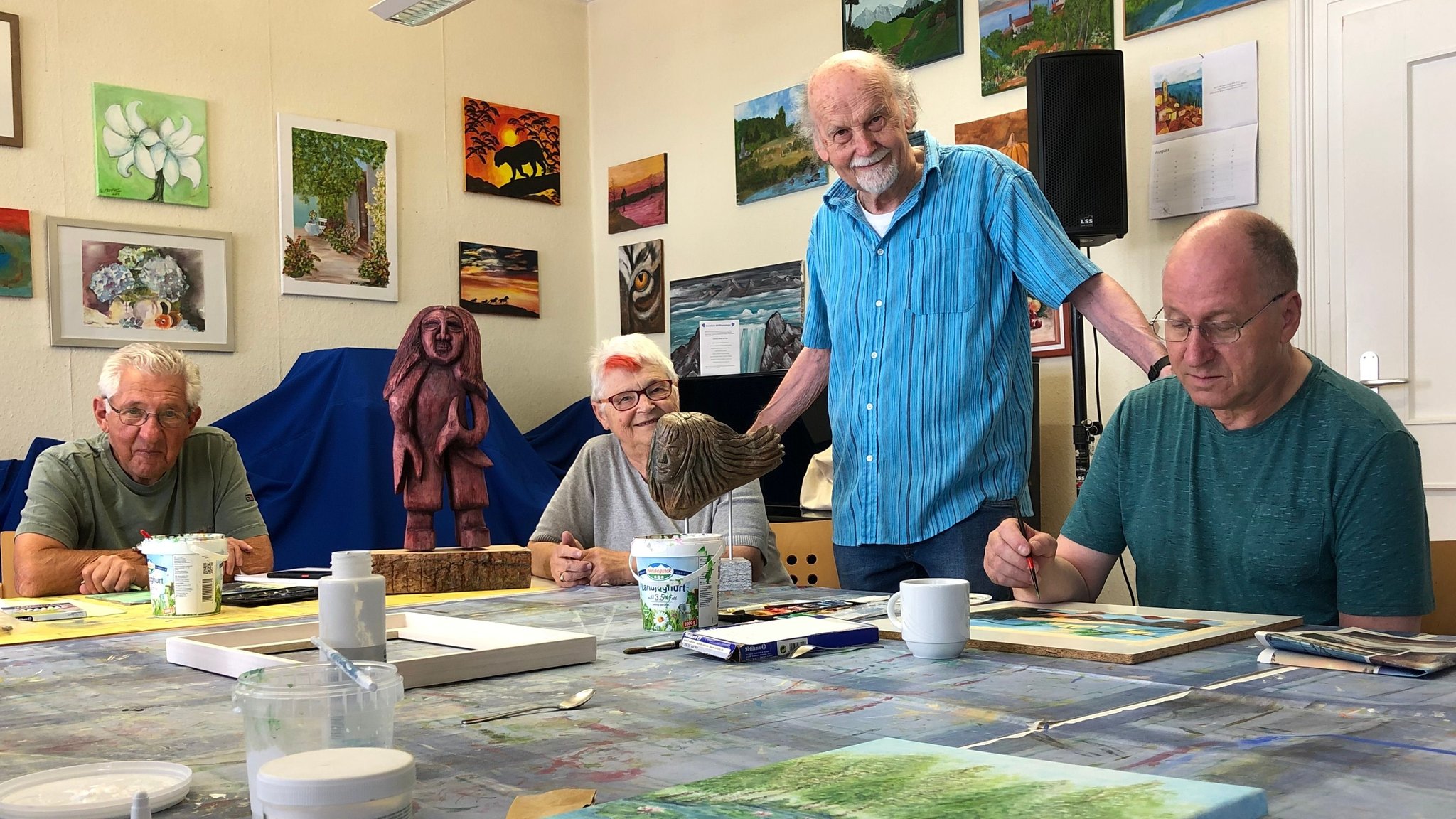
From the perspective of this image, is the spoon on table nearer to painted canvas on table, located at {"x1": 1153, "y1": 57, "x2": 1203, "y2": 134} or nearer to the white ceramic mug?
the white ceramic mug

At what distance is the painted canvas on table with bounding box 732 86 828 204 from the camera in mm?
5022

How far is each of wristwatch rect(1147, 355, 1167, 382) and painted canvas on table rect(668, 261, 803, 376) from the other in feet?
9.60

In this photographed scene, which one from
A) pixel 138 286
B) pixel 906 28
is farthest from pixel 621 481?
pixel 138 286

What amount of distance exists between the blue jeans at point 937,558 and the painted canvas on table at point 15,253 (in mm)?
3479

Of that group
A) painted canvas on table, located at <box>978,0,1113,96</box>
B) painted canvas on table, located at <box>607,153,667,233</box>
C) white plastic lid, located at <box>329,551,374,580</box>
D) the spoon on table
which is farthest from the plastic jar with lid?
painted canvas on table, located at <box>607,153,667,233</box>

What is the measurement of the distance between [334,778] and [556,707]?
0.50 meters

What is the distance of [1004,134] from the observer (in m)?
4.30

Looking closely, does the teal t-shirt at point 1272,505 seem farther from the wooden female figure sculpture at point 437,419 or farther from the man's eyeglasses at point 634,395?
the wooden female figure sculpture at point 437,419

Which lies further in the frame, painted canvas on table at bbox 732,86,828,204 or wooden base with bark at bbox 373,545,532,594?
painted canvas on table at bbox 732,86,828,204

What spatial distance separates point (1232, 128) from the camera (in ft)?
12.3

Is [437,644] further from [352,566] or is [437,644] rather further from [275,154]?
[275,154]

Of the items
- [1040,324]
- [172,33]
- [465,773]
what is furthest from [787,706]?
[172,33]

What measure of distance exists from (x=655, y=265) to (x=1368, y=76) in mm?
3145

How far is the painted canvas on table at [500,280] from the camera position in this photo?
565cm
